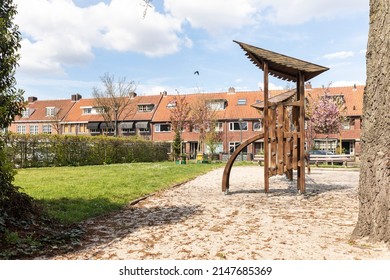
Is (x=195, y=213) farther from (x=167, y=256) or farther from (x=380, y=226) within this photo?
(x=380, y=226)

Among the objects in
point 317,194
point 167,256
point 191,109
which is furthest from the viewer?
point 191,109

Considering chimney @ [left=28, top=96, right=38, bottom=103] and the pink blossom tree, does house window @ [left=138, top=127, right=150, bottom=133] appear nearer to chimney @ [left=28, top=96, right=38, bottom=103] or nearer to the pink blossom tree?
the pink blossom tree

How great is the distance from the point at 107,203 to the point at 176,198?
205cm

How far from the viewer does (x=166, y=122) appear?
48094mm

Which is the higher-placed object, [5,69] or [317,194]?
[5,69]

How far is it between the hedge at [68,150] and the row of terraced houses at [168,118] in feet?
49.1

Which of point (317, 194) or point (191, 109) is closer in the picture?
point (317, 194)

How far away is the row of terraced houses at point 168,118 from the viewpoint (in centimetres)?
4219

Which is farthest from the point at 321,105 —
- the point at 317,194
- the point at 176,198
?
the point at 176,198

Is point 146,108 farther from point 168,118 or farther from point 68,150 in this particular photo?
point 68,150

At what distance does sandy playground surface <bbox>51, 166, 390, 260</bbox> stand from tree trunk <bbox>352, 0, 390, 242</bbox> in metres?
0.36

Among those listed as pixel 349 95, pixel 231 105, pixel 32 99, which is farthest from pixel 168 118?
pixel 32 99

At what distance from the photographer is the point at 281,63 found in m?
9.05

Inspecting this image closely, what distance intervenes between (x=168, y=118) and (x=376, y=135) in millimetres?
43783
